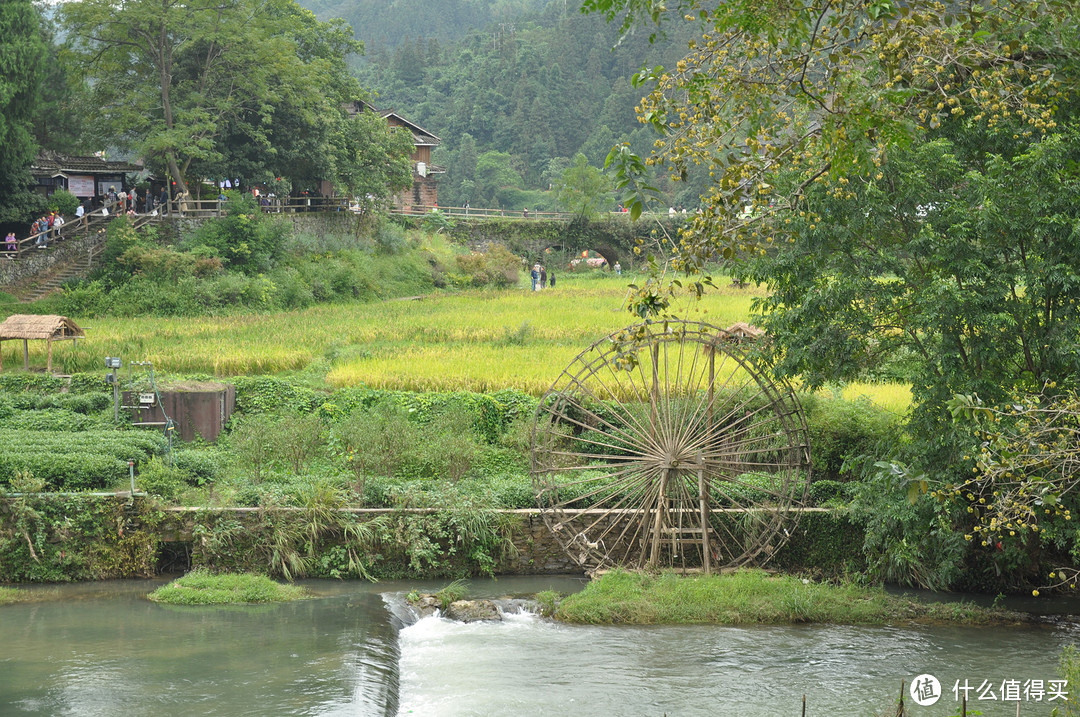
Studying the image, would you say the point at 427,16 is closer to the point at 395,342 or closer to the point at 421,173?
the point at 421,173

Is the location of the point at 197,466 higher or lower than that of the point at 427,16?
lower

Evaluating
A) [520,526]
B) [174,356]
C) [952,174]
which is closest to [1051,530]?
[952,174]

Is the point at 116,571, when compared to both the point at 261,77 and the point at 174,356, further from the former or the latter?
the point at 261,77

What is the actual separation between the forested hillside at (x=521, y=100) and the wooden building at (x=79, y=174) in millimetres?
37115

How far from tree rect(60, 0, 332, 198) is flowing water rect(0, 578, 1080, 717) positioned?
72.4ft

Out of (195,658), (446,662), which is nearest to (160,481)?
(195,658)

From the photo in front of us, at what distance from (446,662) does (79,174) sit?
98.6 feet

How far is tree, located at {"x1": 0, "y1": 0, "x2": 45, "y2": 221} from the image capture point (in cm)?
2895

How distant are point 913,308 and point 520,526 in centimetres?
623

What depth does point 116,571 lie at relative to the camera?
14.0 m

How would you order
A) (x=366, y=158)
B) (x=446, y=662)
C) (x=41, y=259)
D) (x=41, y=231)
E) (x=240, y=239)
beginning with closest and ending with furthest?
(x=446, y=662)
(x=41, y=259)
(x=41, y=231)
(x=240, y=239)
(x=366, y=158)

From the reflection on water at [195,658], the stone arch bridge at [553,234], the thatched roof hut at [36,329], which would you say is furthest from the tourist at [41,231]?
the stone arch bridge at [553,234]

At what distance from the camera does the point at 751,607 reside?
12742mm

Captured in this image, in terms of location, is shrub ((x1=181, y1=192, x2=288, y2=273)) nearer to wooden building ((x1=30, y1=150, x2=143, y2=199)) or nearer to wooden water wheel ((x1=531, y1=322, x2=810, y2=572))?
wooden building ((x1=30, y1=150, x2=143, y2=199))
